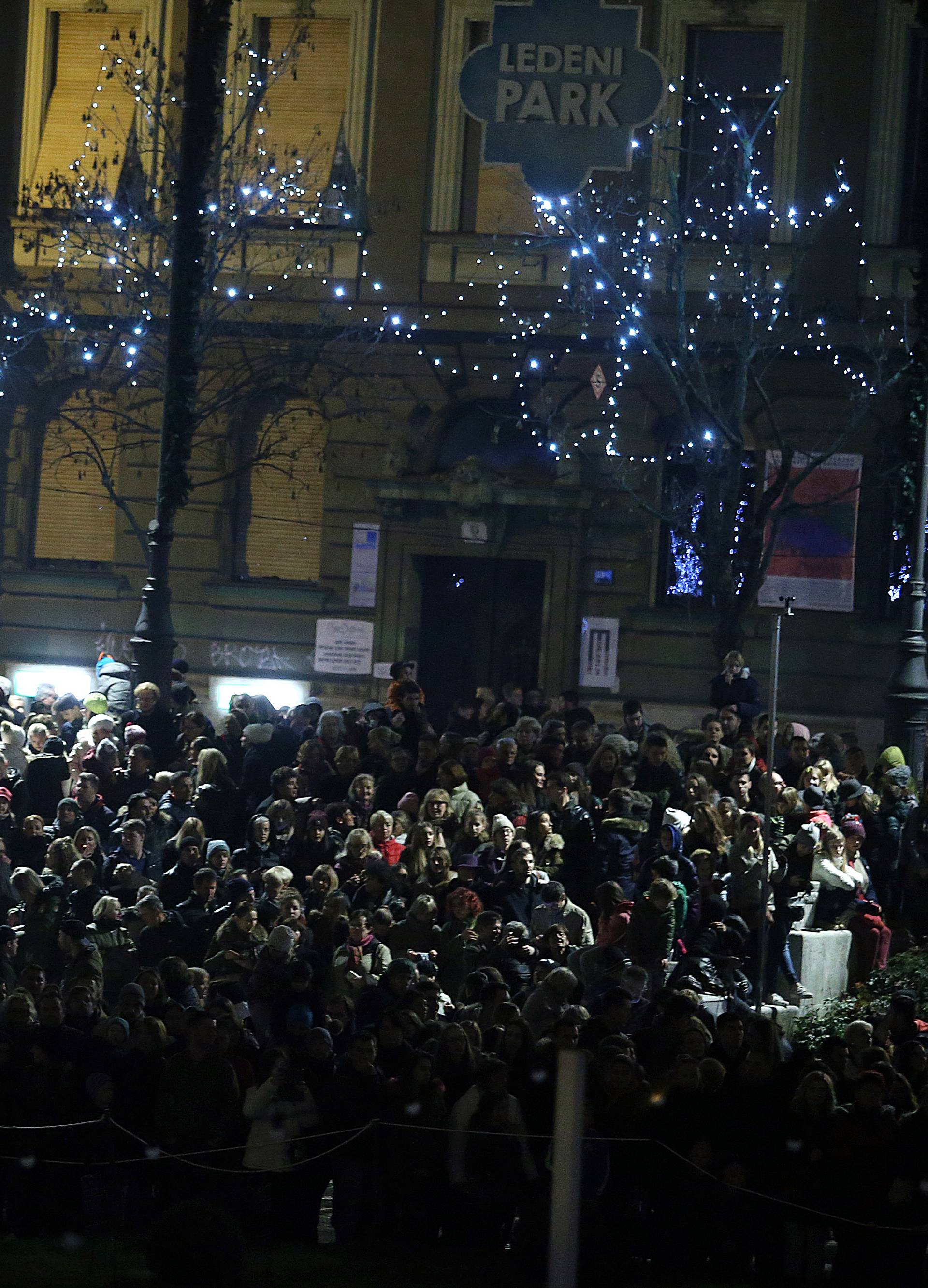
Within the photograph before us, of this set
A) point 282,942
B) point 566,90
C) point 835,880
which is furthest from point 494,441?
point 282,942

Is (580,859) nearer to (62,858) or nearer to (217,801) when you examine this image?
(217,801)

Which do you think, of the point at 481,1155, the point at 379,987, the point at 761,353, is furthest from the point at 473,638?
the point at 481,1155

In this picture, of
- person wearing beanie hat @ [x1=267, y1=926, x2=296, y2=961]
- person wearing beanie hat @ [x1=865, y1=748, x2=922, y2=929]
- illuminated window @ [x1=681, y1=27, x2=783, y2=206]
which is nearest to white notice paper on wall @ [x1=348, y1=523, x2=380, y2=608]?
illuminated window @ [x1=681, y1=27, x2=783, y2=206]

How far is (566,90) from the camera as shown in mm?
24375

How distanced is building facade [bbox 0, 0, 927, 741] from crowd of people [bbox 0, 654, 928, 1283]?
6.75m

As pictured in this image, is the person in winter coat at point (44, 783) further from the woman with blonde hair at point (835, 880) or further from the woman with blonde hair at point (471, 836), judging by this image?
the woman with blonde hair at point (835, 880)

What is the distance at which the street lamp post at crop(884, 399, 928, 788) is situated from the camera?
57.5ft

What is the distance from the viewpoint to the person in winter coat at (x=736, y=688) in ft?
58.8

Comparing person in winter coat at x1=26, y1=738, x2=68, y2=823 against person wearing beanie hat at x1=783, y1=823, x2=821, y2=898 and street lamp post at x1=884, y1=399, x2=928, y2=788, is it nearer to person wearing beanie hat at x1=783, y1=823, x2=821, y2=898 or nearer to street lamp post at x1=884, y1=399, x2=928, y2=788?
person wearing beanie hat at x1=783, y1=823, x2=821, y2=898

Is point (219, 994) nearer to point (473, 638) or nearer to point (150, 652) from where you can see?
point (150, 652)

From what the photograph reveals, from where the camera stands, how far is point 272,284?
25.6 m

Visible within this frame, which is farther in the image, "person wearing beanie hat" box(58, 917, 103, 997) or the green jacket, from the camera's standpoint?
the green jacket

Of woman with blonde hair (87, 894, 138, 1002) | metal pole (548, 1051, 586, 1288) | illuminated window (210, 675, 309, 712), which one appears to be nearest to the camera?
metal pole (548, 1051, 586, 1288)

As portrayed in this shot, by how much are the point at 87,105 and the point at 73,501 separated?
560 centimetres
